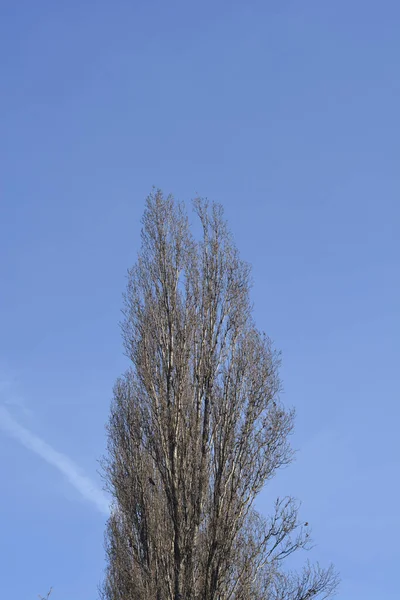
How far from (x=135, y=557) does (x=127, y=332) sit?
4.52 metres

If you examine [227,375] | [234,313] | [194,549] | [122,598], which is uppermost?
[234,313]

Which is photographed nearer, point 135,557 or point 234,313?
point 234,313

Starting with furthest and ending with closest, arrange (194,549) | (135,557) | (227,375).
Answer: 1. (135,557)
2. (227,375)
3. (194,549)

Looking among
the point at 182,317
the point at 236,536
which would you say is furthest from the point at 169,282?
the point at 236,536

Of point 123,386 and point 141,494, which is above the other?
point 123,386

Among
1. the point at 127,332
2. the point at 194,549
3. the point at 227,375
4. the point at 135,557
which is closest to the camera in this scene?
the point at 194,549

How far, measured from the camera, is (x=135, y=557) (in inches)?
576

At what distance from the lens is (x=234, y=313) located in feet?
39.0

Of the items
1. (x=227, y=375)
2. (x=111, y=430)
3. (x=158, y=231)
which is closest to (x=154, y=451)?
(x=227, y=375)

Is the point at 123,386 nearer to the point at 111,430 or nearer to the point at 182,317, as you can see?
the point at 111,430

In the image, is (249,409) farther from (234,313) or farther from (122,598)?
(122,598)

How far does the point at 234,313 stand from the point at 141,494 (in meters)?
4.61

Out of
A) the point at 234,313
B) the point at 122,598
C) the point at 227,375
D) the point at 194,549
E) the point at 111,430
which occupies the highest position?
the point at 111,430

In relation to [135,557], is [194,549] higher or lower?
lower
